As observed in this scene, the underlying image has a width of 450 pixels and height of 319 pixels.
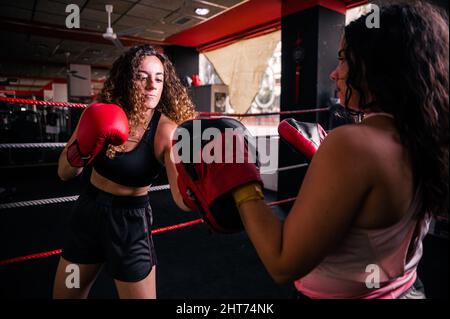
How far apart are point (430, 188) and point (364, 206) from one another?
14 cm

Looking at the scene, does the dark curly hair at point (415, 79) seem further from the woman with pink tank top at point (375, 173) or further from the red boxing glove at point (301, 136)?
the red boxing glove at point (301, 136)

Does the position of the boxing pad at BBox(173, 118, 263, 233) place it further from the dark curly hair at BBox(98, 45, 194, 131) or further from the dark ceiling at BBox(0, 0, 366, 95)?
the dark ceiling at BBox(0, 0, 366, 95)

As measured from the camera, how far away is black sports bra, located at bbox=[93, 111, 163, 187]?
1.02 meters

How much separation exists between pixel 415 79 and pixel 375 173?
0.18 meters

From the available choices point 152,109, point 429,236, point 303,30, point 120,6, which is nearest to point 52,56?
point 120,6

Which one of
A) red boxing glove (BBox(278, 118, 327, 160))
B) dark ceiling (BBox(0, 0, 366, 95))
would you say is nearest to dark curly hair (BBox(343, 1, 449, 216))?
red boxing glove (BBox(278, 118, 327, 160))

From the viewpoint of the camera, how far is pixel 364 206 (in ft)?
1.60

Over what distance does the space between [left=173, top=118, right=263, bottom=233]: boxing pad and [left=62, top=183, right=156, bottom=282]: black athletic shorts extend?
47 cm

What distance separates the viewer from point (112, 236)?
3.27 ft

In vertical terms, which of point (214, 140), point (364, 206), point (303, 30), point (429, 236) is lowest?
point (429, 236)

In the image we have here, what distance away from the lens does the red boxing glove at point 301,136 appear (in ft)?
2.52

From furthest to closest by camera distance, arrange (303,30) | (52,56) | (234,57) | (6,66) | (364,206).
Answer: (6,66) < (52,56) < (234,57) < (303,30) < (364,206)

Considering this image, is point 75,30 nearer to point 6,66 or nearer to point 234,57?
point 234,57

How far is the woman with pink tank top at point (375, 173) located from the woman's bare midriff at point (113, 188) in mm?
639
